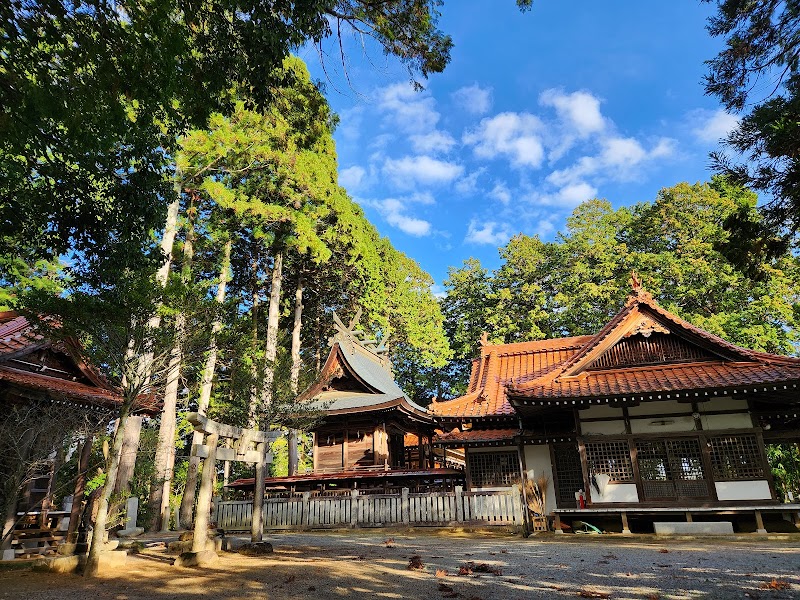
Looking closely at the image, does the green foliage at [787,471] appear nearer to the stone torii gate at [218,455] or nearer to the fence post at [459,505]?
the fence post at [459,505]

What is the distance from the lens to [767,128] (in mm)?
5676

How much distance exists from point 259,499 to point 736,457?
12.4 m

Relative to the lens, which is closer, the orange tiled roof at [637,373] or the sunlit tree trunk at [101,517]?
the sunlit tree trunk at [101,517]

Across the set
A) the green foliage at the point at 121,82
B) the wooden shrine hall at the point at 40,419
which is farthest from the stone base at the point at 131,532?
the green foliage at the point at 121,82

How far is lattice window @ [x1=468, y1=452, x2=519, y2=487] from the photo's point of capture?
15.4 meters

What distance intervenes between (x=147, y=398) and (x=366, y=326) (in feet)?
69.9

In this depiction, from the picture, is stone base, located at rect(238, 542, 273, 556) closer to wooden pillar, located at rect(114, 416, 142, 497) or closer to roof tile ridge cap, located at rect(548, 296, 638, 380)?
wooden pillar, located at rect(114, 416, 142, 497)

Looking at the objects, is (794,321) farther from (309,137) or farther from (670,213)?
(309,137)

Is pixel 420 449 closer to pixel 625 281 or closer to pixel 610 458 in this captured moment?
pixel 610 458

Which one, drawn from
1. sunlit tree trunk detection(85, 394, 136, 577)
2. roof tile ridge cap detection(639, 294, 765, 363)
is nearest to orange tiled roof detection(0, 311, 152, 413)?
sunlit tree trunk detection(85, 394, 136, 577)

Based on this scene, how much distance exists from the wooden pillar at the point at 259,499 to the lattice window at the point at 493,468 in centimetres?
779

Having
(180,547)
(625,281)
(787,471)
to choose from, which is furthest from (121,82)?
(625,281)

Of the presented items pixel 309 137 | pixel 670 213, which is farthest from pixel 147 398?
pixel 670 213

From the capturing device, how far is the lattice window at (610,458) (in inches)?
532
